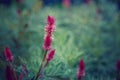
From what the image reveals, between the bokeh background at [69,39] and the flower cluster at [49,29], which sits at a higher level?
the bokeh background at [69,39]

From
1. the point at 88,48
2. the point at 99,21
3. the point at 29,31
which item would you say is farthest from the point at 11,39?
the point at 99,21

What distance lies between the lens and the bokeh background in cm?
171

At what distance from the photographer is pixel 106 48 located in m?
2.60

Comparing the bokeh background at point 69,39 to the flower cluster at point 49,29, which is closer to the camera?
the flower cluster at point 49,29

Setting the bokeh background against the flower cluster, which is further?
the bokeh background

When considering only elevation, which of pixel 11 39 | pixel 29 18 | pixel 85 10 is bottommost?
pixel 11 39

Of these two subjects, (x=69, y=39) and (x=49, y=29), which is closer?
(x=49, y=29)

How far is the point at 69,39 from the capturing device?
93.1 inches

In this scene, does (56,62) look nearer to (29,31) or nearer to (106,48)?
(29,31)

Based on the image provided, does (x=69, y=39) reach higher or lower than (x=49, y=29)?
higher

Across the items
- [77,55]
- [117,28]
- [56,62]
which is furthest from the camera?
[117,28]

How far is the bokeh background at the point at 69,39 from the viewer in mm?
1709

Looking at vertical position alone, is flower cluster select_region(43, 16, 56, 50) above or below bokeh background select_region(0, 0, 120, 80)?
below

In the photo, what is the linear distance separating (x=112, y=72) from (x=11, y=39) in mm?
959
